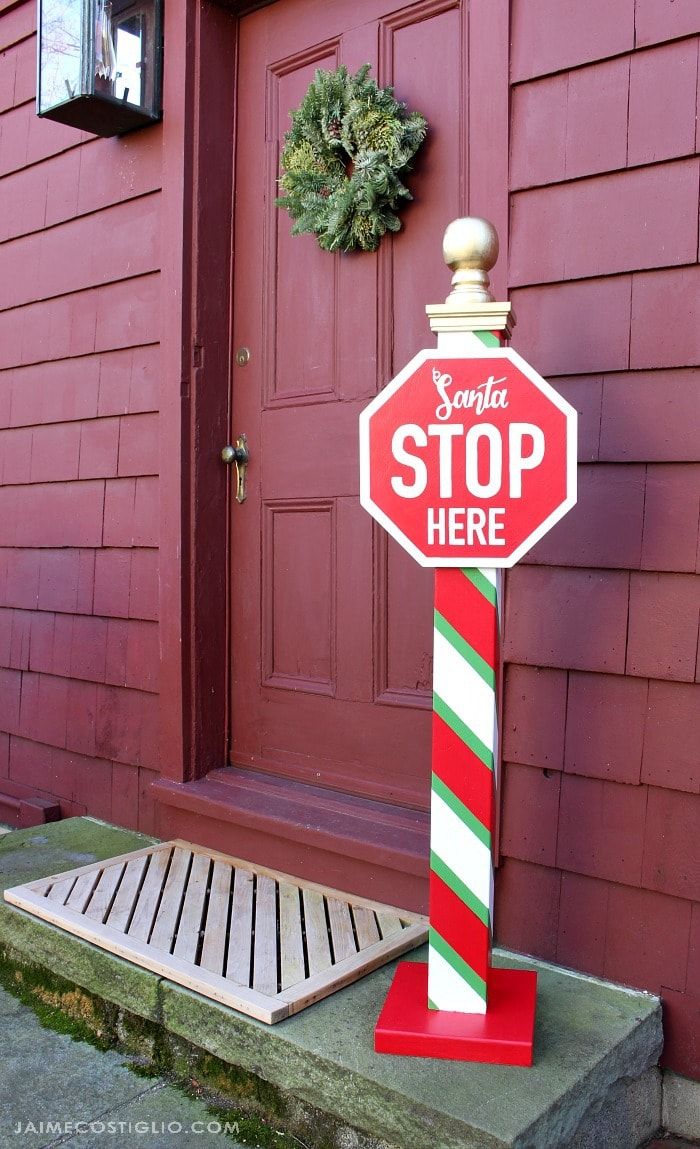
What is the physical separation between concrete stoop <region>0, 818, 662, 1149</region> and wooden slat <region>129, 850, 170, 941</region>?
10cm

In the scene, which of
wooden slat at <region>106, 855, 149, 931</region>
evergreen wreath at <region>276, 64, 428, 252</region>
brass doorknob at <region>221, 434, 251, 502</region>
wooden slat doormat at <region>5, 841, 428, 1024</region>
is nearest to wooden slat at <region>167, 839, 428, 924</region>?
wooden slat doormat at <region>5, 841, 428, 1024</region>

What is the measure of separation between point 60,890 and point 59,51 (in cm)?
247

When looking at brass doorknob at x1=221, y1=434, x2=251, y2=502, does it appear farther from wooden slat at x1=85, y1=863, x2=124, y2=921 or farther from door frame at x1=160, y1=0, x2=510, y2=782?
A: wooden slat at x1=85, y1=863, x2=124, y2=921

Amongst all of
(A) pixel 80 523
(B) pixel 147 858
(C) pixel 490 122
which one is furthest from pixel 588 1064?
(A) pixel 80 523

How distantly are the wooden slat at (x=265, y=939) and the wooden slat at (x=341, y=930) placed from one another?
0.14m

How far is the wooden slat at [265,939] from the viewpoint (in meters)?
2.04

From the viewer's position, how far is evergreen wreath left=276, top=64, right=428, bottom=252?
250cm

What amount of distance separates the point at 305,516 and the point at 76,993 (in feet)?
4.53

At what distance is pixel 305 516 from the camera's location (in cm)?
287

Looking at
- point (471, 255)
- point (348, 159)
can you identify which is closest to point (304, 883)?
Result: point (471, 255)

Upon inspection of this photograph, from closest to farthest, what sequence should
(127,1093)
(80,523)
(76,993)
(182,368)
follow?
(127,1093), (76,993), (182,368), (80,523)

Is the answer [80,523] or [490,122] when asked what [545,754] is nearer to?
[490,122]

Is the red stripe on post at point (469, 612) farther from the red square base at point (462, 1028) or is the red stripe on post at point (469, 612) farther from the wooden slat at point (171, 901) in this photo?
the wooden slat at point (171, 901)

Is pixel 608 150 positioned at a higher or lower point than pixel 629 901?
higher
